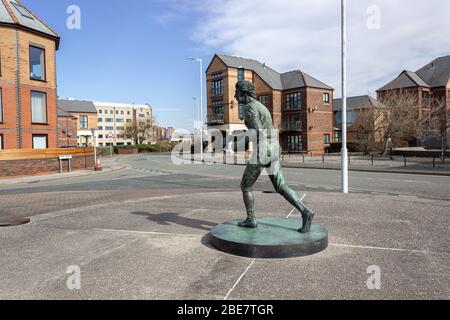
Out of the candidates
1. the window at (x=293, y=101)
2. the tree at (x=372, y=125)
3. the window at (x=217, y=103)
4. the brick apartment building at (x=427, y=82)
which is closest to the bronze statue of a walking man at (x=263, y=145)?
the tree at (x=372, y=125)

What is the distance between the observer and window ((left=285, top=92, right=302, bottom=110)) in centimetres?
4699

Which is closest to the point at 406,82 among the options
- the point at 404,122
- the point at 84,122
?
the point at 404,122

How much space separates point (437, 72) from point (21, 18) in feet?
199

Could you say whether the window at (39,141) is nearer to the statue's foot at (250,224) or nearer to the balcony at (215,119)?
the statue's foot at (250,224)

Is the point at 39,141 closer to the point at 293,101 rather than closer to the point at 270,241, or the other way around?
the point at 270,241

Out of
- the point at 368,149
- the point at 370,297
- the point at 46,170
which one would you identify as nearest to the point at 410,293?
the point at 370,297

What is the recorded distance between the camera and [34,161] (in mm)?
21578

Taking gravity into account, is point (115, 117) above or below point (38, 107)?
above

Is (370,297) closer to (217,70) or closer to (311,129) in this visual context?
(311,129)

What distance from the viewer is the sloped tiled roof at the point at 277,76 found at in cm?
4734

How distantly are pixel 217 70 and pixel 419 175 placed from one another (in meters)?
36.8

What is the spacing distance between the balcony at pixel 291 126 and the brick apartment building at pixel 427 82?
16.3 meters

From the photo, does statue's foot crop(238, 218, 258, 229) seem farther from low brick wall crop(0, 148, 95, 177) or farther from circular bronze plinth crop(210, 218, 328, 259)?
low brick wall crop(0, 148, 95, 177)
